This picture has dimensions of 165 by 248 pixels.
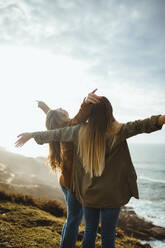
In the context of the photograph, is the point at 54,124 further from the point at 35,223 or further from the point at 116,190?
the point at 35,223

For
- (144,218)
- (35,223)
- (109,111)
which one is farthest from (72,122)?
(144,218)

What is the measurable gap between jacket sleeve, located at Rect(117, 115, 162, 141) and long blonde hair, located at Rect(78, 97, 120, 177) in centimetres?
8

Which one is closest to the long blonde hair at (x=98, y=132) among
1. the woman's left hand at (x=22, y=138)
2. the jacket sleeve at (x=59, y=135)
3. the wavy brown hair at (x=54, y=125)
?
the jacket sleeve at (x=59, y=135)

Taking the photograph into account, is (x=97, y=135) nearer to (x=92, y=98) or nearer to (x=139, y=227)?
(x=92, y=98)

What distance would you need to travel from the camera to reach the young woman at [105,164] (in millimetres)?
Result: 2357

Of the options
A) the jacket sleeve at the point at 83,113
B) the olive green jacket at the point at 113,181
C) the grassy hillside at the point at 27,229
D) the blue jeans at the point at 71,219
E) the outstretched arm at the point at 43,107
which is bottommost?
the grassy hillside at the point at 27,229

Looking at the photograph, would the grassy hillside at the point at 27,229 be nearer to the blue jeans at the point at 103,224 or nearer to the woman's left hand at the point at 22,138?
the blue jeans at the point at 103,224

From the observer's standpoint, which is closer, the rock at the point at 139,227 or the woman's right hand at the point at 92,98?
the woman's right hand at the point at 92,98

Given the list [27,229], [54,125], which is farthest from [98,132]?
[27,229]

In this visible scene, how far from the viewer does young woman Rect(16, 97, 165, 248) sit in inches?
92.8

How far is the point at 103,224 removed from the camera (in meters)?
2.53

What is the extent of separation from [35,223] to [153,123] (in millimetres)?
5045

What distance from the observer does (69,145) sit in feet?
9.43

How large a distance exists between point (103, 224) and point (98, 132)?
1.10 m
